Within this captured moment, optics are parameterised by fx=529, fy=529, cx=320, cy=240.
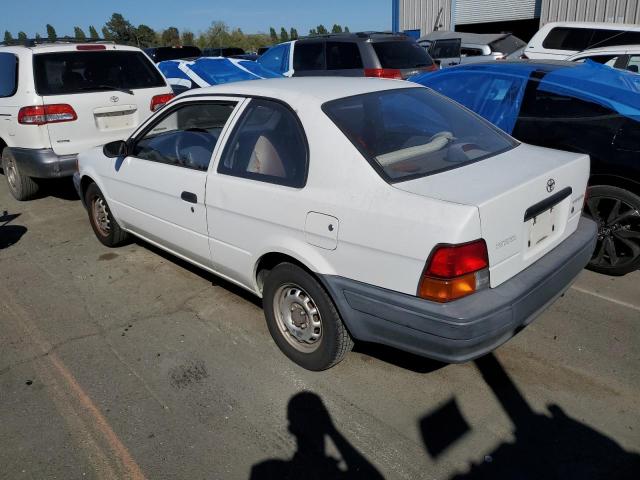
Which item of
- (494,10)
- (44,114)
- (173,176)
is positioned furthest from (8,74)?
(494,10)

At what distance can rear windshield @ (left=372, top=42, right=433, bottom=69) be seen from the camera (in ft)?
29.9

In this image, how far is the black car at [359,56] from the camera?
904 centimetres

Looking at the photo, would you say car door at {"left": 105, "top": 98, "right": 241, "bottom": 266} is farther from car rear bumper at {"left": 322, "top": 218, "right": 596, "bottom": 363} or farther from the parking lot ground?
car rear bumper at {"left": 322, "top": 218, "right": 596, "bottom": 363}

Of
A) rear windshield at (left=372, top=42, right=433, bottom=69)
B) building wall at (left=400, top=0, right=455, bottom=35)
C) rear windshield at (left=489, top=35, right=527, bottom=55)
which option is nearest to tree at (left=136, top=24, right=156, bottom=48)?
building wall at (left=400, top=0, right=455, bottom=35)

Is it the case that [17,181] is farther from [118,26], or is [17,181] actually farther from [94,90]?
[118,26]

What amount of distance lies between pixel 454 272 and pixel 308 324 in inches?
41.2

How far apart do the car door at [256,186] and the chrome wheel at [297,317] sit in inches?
11.3

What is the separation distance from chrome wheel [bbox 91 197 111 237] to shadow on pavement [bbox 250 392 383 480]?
3026 millimetres

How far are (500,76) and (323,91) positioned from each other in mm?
2473

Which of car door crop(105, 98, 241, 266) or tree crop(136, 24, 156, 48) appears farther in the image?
tree crop(136, 24, 156, 48)

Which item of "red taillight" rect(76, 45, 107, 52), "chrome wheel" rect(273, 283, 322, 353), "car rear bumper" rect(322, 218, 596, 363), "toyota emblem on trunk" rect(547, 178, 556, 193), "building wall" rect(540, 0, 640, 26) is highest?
"building wall" rect(540, 0, 640, 26)

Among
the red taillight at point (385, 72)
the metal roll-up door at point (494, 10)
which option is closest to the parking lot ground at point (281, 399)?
the red taillight at point (385, 72)

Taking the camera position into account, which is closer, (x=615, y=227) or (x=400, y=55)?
(x=615, y=227)

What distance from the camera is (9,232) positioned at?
19.0 feet
